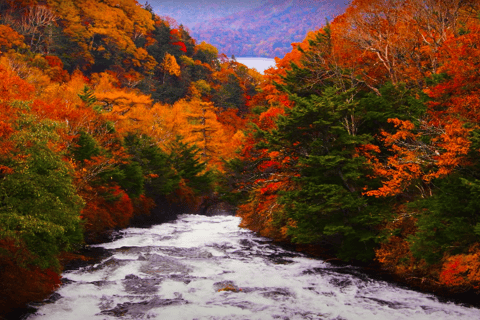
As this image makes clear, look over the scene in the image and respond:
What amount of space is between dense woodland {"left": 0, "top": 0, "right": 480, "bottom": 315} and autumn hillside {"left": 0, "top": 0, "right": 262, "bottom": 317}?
11cm

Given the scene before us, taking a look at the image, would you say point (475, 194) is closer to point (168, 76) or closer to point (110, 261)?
point (110, 261)

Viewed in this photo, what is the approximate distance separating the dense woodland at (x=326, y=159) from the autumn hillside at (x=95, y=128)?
112mm

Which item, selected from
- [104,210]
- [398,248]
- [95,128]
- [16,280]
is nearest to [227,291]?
[16,280]

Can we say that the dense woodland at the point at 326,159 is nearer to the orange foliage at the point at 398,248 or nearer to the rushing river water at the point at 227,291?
the orange foliage at the point at 398,248

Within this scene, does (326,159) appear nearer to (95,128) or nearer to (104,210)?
(104,210)

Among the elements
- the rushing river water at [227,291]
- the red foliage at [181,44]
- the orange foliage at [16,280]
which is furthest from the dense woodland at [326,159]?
the red foliage at [181,44]

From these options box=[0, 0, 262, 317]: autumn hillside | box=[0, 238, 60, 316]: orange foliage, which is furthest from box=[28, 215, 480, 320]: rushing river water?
box=[0, 0, 262, 317]: autumn hillside

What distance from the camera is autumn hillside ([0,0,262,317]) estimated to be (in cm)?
1105

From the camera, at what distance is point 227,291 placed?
13.7 meters

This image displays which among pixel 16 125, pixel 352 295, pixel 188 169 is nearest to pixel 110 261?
pixel 16 125

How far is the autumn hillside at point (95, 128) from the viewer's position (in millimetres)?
11055

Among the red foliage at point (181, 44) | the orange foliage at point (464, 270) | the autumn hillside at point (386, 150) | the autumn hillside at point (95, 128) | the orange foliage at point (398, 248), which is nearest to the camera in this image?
the autumn hillside at point (95, 128)

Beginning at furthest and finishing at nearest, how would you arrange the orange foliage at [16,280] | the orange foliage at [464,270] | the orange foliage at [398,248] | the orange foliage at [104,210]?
the orange foliage at [104,210]
the orange foliage at [398,248]
the orange foliage at [464,270]
the orange foliage at [16,280]

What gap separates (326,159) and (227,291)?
7.87 metres
